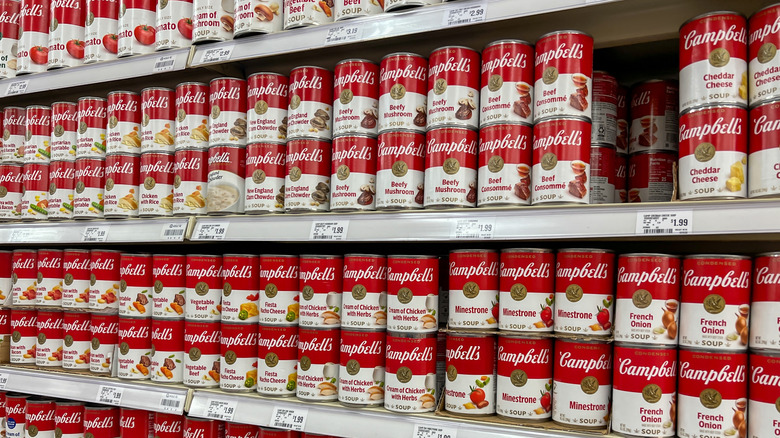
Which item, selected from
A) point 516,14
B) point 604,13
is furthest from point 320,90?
point 604,13

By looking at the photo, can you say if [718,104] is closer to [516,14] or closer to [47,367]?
[516,14]

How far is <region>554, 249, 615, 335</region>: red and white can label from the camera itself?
3.99 ft

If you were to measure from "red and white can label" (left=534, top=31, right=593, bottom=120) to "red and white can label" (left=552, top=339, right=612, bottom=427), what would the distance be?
433mm

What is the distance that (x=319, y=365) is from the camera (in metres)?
1.46

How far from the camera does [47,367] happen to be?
188 cm

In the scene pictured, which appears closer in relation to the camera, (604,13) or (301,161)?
(604,13)

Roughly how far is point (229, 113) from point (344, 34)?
385mm

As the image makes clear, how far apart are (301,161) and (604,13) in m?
0.76

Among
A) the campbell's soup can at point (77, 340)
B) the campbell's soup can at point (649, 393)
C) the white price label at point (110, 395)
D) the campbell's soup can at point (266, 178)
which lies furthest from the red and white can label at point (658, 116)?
the campbell's soup can at point (77, 340)

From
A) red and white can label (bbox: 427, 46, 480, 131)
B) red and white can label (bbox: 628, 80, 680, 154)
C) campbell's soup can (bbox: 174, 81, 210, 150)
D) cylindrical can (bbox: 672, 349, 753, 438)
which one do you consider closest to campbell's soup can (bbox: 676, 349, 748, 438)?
cylindrical can (bbox: 672, 349, 753, 438)

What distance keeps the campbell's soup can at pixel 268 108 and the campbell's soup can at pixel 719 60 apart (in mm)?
939

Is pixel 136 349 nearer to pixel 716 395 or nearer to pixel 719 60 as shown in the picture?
pixel 716 395

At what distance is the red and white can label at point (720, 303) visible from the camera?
1109 mm

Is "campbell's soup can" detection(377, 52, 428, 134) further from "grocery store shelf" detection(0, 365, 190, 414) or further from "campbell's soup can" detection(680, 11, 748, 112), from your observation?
"grocery store shelf" detection(0, 365, 190, 414)
